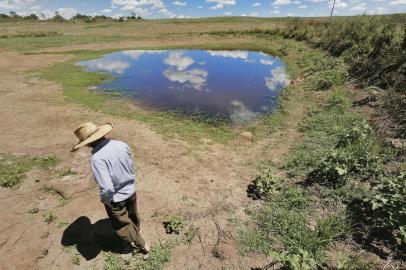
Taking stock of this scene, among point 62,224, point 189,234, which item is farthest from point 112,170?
point 62,224

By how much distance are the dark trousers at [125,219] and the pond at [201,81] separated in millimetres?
7079

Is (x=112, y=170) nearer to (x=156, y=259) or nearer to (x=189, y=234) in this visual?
(x=156, y=259)

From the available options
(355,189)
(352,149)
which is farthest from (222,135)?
(355,189)

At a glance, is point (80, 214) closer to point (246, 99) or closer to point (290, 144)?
point (290, 144)

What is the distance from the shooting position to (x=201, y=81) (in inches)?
701

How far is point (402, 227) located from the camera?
14.6ft

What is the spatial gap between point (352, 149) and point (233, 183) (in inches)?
125

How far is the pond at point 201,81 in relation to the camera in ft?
43.1

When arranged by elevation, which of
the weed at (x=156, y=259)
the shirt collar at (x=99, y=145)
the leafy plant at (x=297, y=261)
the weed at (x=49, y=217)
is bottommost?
the weed at (x=156, y=259)

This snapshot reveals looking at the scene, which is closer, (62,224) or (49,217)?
(62,224)

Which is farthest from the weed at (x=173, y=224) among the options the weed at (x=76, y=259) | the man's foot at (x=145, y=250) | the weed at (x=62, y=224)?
the weed at (x=62, y=224)

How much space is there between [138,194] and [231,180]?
2.29 meters

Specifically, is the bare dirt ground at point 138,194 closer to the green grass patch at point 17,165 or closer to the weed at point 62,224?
the weed at point 62,224

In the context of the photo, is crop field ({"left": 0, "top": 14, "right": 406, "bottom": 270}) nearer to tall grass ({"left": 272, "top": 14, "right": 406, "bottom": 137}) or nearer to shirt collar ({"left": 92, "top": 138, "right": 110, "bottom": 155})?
tall grass ({"left": 272, "top": 14, "right": 406, "bottom": 137})
